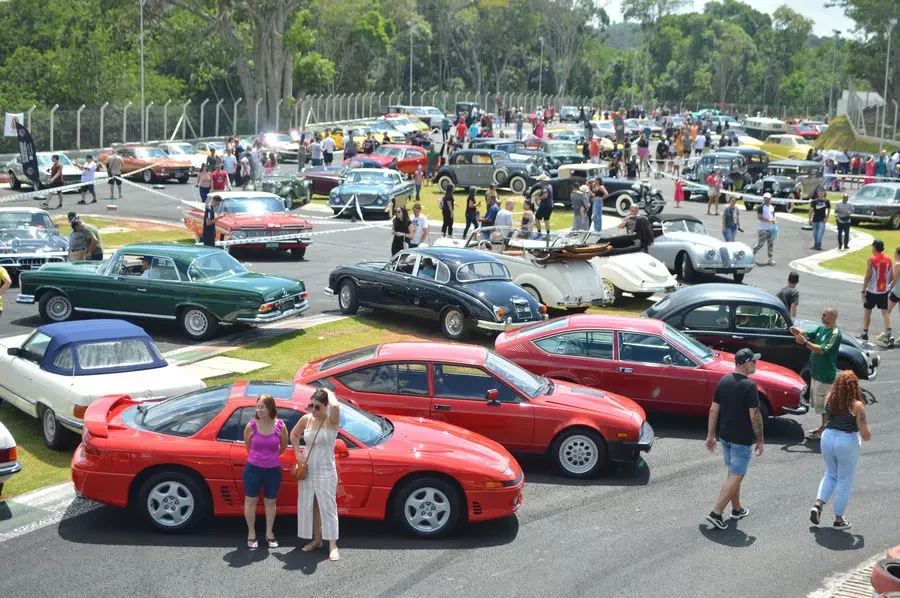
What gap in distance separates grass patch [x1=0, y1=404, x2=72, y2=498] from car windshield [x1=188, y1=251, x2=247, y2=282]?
15.1ft

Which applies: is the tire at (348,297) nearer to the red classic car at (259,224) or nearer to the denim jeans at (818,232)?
the red classic car at (259,224)

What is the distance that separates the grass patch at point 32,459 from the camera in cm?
1123

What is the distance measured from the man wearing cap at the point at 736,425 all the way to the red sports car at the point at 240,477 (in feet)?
6.06

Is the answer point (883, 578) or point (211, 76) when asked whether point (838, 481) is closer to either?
point (883, 578)

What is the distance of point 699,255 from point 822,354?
11.1 m

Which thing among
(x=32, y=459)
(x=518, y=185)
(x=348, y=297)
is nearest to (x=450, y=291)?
(x=348, y=297)

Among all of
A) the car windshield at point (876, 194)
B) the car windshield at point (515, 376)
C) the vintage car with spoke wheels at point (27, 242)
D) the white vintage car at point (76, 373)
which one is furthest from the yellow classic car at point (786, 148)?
the white vintage car at point (76, 373)

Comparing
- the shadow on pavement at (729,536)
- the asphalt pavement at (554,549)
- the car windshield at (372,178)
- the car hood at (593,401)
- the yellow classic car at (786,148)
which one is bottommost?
the shadow on pavement at (729,536)

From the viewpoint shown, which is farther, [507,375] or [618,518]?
[507,375]

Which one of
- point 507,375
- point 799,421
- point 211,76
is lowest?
point 799,421

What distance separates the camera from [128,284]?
705 inches

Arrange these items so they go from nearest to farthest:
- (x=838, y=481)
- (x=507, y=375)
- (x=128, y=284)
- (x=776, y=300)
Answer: (x=838, y=481), (x=507, y=375), (x=776, y=300), (x=128, y=284)

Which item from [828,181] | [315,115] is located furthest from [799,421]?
[315,115]

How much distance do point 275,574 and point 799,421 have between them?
784 centimetres
